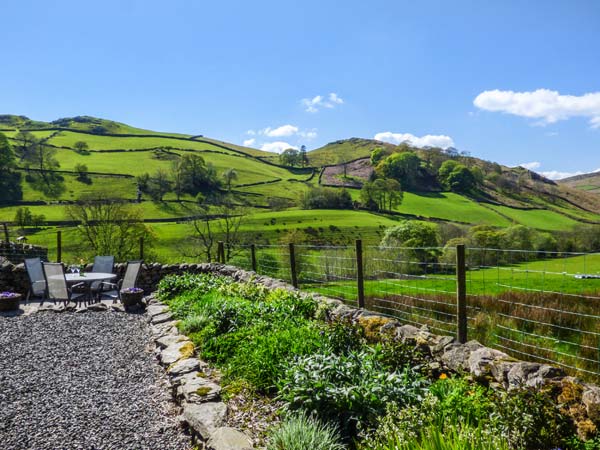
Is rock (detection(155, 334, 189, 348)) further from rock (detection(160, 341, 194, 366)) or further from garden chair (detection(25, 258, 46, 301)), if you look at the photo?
garden chair (detection(25, 258, 46, 301))

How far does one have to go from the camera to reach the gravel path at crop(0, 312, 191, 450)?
3652mm

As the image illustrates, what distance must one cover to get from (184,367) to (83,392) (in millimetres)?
1105

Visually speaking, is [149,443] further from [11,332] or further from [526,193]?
[526,193]

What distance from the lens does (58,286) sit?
9664mm

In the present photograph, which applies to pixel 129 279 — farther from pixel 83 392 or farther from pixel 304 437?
pixel 304 437

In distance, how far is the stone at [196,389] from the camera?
4016mm

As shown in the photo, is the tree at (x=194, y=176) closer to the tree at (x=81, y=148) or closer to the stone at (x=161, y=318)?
the tree at (x=81, y=148)

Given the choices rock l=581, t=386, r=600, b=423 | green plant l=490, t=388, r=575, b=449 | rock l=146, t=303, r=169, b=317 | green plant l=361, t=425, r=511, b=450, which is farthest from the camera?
rock l=146, t=303, r=169, b=317

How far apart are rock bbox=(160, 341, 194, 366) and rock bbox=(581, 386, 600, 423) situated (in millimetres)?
4244

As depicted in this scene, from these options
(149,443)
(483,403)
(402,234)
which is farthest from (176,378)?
(402,234)

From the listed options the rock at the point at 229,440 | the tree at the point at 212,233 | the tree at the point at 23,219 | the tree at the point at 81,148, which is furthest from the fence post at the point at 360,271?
the tree at the point at 81,148

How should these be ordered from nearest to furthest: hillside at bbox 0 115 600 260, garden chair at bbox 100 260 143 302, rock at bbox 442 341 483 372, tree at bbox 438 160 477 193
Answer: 1. rock at bbox 442 341 483 372
2. garden chair at bbox 100 260 143 302
3. hillside at bbox 0 115 600 260
4. tree at bbox 438 160 477 193

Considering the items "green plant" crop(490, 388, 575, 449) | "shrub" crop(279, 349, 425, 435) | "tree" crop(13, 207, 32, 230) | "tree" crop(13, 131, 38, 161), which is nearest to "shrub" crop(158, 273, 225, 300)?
"shrub" crop(279, 349, 425, 435)

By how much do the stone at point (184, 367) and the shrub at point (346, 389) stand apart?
5.07ft
